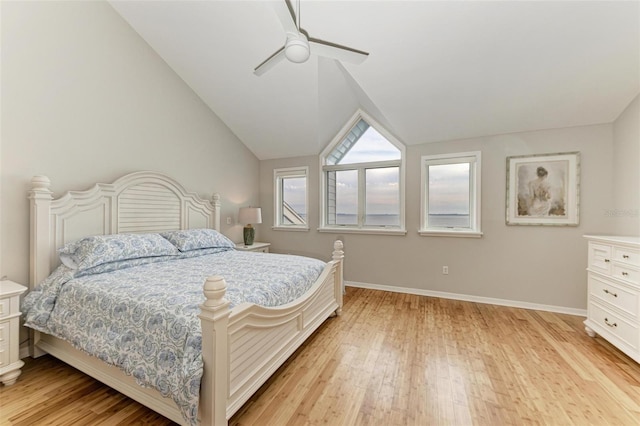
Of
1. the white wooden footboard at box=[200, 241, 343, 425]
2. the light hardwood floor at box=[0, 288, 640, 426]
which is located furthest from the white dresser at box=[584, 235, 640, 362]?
the white wooden footboard at box=[200, 241, 343, 425]

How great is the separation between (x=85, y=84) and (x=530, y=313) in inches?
210

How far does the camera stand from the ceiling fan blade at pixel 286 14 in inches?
62.3

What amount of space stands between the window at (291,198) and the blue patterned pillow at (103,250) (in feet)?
8.24

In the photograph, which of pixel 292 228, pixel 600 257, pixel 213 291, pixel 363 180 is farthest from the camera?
pixel 292 228

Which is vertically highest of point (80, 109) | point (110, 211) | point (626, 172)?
point (80, 109)

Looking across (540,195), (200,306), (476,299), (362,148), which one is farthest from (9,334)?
(540,195)

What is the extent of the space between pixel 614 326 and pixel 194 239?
159 inches

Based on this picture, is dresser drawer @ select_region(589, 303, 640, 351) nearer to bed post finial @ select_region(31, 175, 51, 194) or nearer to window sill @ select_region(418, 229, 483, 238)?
window sill @ select_region(418, 229, 483, 238)

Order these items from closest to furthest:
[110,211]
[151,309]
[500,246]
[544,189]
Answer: [151,309], [110,211], [544,189], [500,246]

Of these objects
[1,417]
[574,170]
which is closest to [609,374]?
[574,170]

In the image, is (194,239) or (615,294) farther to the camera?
(194,239)

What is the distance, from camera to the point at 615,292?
2.31m

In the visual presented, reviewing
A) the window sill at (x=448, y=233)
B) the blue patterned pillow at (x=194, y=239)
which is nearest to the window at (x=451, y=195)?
the window sill at (x=448, y=233)

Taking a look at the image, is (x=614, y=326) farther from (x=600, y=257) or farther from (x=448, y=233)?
(x=448, y=233)
